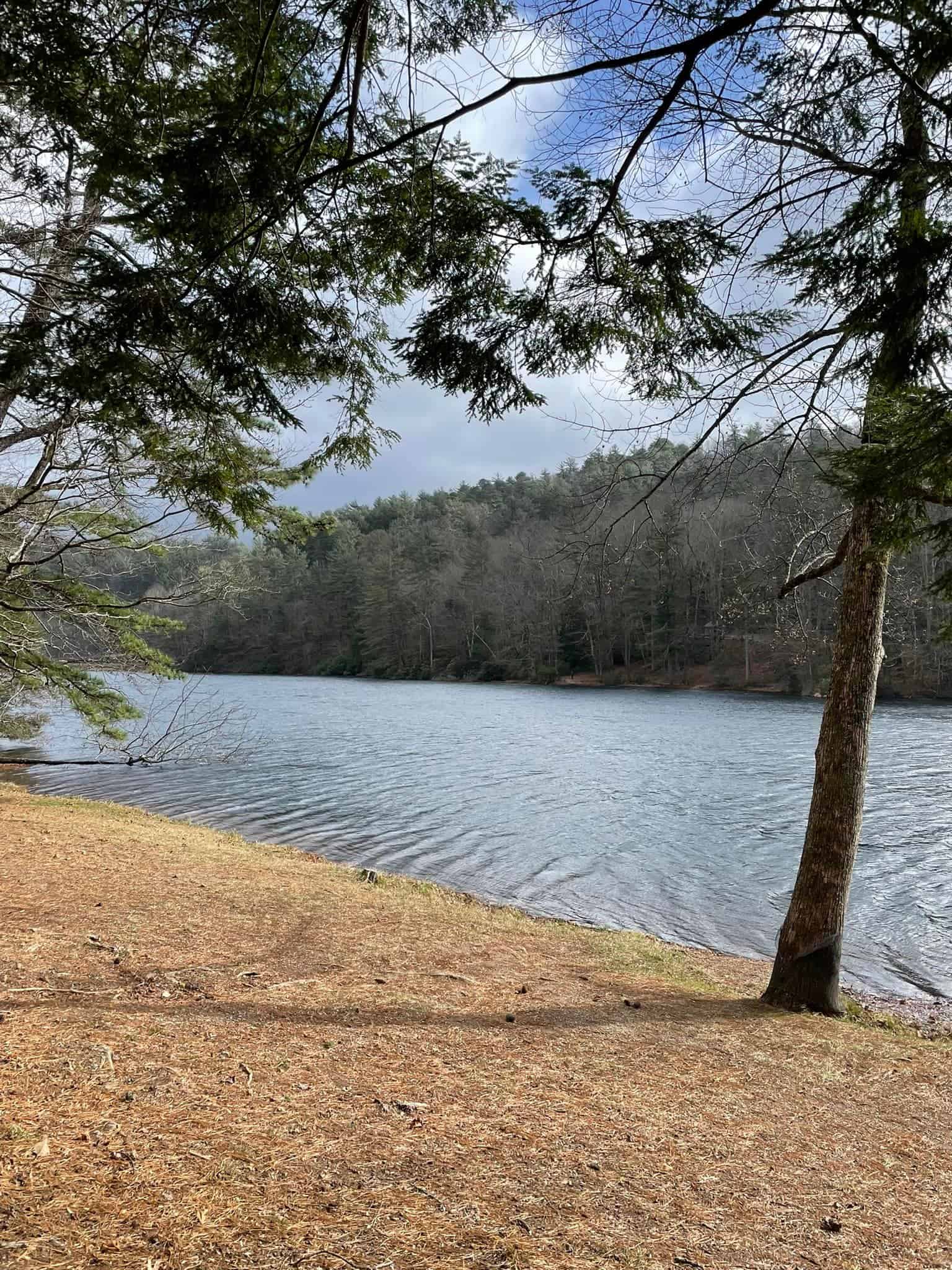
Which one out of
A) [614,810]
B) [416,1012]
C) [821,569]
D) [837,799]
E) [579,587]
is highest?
[821,569]

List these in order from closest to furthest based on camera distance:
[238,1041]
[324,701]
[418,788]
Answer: [238,1041] → [418,788] → [324,701]

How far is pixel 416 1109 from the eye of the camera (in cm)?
312

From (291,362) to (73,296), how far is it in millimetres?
935

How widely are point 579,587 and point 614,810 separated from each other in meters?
9.49

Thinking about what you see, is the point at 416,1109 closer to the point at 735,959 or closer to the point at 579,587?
the point at 579,587

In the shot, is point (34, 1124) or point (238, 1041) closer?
point (34, 1124)

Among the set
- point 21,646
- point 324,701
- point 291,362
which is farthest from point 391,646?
point 291,362

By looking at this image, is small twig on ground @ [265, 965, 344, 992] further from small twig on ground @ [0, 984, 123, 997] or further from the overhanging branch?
the overhanging branch

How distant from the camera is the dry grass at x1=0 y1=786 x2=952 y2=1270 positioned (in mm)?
2334

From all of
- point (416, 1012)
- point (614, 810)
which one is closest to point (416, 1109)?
point (416, 1012)

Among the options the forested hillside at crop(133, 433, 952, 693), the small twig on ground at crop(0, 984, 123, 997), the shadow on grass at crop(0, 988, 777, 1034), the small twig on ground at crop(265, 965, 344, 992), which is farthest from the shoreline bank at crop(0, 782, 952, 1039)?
the small twig on ground at crop(0, 984, 123, 997)

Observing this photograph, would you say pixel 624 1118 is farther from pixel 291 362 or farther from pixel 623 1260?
pixel 291 362

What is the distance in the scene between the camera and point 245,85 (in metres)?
3.27

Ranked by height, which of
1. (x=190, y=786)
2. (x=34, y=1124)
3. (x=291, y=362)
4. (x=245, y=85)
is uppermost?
(x=245, y=85)
